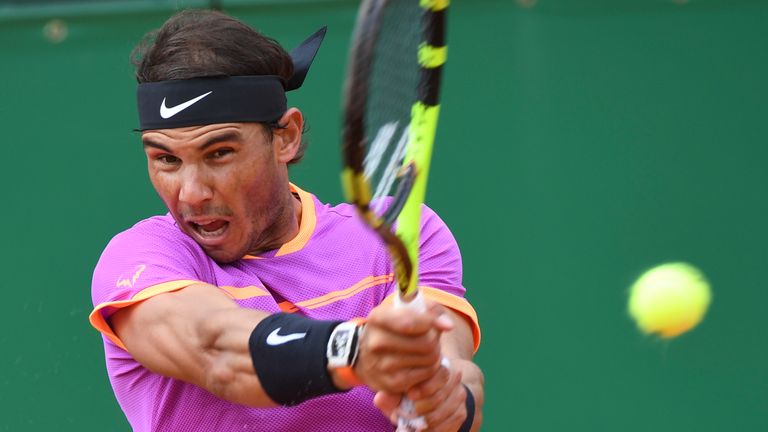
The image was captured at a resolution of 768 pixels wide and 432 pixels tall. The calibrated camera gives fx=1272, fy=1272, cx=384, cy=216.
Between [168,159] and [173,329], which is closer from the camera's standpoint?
[173,329]

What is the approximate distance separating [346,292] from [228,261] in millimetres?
236

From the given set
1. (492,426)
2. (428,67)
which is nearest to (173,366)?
(428,67)

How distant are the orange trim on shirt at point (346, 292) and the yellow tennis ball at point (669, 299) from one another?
1414mm

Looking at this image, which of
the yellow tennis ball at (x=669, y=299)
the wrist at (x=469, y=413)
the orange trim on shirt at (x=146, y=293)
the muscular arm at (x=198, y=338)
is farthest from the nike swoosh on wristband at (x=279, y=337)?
the yellow tennis ball at (x=669, y=299)

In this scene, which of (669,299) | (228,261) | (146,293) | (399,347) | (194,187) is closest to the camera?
(399,347)

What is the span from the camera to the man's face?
2367 mm

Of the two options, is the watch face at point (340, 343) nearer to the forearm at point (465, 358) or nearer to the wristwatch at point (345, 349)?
the wristwatch at point (345, 349)

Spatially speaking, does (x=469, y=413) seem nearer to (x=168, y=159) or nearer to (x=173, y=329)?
(x=173, y=329)

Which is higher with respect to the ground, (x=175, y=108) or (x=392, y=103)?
(x=392, y=103)

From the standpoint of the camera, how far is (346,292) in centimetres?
246

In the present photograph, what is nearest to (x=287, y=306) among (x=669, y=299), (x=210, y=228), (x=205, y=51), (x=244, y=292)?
(x=244, y=292)

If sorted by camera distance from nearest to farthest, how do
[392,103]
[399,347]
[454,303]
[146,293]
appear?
[399,347], [392,103], [146,293], [454,303]

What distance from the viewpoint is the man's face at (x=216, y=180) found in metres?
2.37

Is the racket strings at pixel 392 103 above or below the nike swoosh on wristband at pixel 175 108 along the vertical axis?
above
